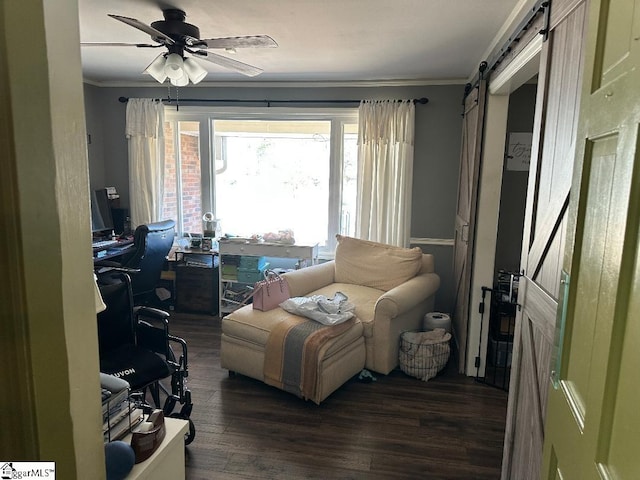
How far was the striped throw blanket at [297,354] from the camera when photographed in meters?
2.77

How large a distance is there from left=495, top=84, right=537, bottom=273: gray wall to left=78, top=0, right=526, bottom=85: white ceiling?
0.49m

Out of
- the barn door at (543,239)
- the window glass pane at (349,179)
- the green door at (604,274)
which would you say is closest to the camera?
the green door at (604,274)

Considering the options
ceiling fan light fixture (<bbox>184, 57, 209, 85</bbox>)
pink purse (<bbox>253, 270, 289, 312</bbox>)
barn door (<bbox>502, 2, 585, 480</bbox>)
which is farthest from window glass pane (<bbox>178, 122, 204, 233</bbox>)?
barn door (<bbox>502, 2, 585, 480</bbox>)

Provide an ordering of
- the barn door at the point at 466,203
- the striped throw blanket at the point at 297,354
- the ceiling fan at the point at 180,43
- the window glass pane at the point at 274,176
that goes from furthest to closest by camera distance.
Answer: the window glass pane at the point at 274,176
the barn door at the point at 466,203
the striped throw blanket at the point at 297,354
the ceiling fan at the point at 180,43

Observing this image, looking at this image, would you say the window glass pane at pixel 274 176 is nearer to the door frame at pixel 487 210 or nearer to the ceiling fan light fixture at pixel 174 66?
the door frame at pixel 487 210

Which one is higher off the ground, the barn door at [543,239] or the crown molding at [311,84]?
the crown molding at [311,84]

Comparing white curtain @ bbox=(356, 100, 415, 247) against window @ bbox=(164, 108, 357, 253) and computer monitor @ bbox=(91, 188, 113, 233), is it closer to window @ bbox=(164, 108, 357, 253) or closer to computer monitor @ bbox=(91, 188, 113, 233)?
window @ bbox=(164, 108, 357, 253)

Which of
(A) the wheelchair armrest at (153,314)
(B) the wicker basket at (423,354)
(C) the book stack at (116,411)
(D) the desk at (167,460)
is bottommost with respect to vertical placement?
(B) the wicker basket at (423,354)

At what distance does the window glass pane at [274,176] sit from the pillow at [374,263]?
2.13 ft

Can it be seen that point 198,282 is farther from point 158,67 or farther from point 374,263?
point 158,67

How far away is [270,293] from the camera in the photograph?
10.6ft

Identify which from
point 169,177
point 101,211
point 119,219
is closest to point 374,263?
point 169,177

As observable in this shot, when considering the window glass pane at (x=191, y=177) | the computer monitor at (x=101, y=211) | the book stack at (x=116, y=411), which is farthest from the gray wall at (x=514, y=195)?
the computer monitor at (x=101, y=211)

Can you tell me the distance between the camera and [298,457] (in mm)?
2314
